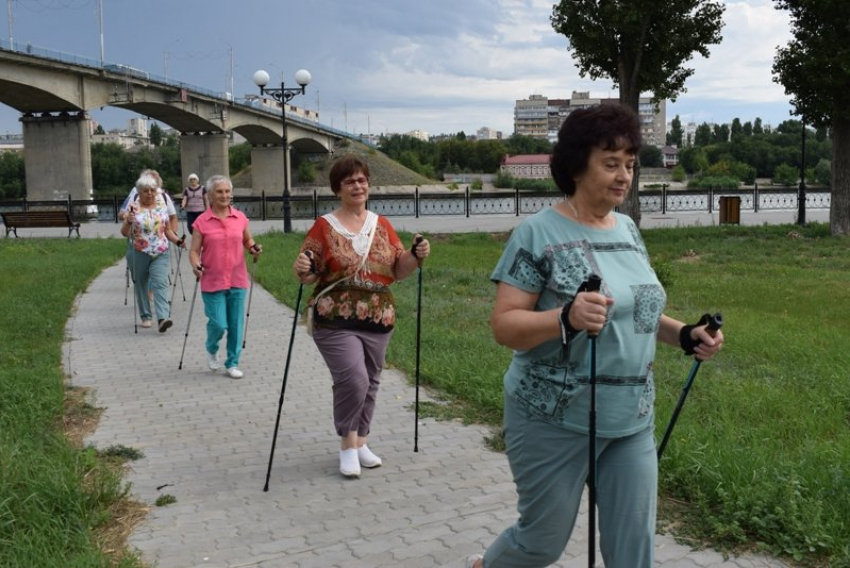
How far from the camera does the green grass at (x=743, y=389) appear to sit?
4.34 metres

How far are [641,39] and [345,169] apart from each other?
19.4 m

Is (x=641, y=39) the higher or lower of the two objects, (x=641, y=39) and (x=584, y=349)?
the higher

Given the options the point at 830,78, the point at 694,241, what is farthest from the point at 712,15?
the point at 694,241

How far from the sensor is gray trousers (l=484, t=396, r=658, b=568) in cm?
293

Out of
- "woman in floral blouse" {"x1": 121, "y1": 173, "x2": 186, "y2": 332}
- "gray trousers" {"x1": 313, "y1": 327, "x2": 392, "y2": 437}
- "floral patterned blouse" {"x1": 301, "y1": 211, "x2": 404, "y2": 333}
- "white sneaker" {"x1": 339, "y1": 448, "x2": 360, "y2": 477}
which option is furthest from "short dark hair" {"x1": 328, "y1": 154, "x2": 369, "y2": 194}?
"woman in floral blouse" {"x1": 121, "y1": 173, "x2": 186, "y2": 332}

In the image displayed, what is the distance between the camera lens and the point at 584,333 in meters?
2.83

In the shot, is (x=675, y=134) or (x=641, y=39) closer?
(x=641, y=39)

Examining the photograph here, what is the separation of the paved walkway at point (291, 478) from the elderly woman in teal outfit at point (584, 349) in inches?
49.9

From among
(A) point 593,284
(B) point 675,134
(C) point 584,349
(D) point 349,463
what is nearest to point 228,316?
(D) point 349,463

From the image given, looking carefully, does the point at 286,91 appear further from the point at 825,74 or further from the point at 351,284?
the point at 351,284

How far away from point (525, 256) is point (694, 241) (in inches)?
798

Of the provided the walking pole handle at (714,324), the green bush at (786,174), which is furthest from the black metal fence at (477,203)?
the walking pole handle at (714,324)

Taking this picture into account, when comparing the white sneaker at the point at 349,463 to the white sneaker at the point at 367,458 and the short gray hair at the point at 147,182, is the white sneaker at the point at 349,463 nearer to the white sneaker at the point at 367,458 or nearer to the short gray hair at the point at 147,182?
the white sneaker at the point at 367,458

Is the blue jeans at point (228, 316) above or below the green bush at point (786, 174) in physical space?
below
